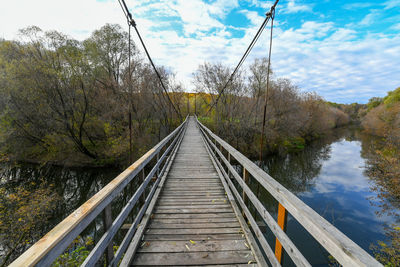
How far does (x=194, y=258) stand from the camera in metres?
1.86

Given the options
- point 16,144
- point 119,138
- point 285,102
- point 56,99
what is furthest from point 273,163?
point 16,144

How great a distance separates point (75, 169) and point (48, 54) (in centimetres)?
826

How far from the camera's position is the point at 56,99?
1177 centimetres

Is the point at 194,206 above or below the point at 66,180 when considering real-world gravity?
above

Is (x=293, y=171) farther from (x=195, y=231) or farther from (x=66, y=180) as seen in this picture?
(x=66, y=180)

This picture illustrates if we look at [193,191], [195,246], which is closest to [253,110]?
[193,191]

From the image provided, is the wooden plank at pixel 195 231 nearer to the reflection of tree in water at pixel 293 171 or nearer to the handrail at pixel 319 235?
the handrail at pixel 319 235

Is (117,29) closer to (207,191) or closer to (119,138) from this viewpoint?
(119,138)

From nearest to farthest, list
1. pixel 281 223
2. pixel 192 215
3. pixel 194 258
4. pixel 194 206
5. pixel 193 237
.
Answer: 1. pixel 281 223
2. pixel 194 258
3. pixel 193 237
4. pixel 192 215
5. pixel 194 206

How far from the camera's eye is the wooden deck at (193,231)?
6.07 ft

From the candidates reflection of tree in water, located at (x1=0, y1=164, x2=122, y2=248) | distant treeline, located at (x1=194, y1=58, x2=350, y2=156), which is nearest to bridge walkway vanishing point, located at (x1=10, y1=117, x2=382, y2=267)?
reflection of tree in water, located at (x1=0, y1=164, x2=122, y2=248)

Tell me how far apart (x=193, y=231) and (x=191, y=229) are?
0.05m

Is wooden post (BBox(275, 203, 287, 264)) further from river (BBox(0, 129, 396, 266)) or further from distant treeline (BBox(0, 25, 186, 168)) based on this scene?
distant treeline (BBox(0, 25, 186, 168))

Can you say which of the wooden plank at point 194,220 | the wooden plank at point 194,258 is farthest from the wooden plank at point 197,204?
the wooden plank at point 194,258
